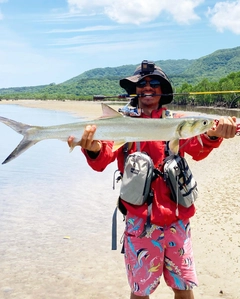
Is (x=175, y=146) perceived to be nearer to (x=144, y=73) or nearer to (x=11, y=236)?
(x=144, y=73)

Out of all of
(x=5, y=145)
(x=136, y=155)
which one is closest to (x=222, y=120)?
(x=136, y=155)

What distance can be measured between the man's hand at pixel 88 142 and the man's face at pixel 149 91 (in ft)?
2.45

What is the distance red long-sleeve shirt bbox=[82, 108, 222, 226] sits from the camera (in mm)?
3922

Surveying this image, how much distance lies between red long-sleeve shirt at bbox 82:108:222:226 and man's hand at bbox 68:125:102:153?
0.34 ft

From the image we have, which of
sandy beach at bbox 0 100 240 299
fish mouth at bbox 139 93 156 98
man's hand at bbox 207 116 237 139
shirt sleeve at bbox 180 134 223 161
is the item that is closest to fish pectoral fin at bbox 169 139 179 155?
shirt sleeve at bbox 180 134 223 161

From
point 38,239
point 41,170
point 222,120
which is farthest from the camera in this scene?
point 41,170

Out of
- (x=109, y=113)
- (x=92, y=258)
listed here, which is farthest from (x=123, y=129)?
(x=92, y=258)

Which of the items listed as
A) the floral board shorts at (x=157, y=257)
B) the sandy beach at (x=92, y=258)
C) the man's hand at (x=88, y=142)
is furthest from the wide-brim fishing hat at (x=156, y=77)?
the sandy beach at (x=92, y=258)

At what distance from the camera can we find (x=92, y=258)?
737 centimetres

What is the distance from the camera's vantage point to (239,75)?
10038 cm

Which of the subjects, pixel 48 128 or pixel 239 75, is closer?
pixel 48 128

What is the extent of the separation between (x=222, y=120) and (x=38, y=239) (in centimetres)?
573

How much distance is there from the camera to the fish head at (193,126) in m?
3.60

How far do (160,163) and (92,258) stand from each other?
152 inches
